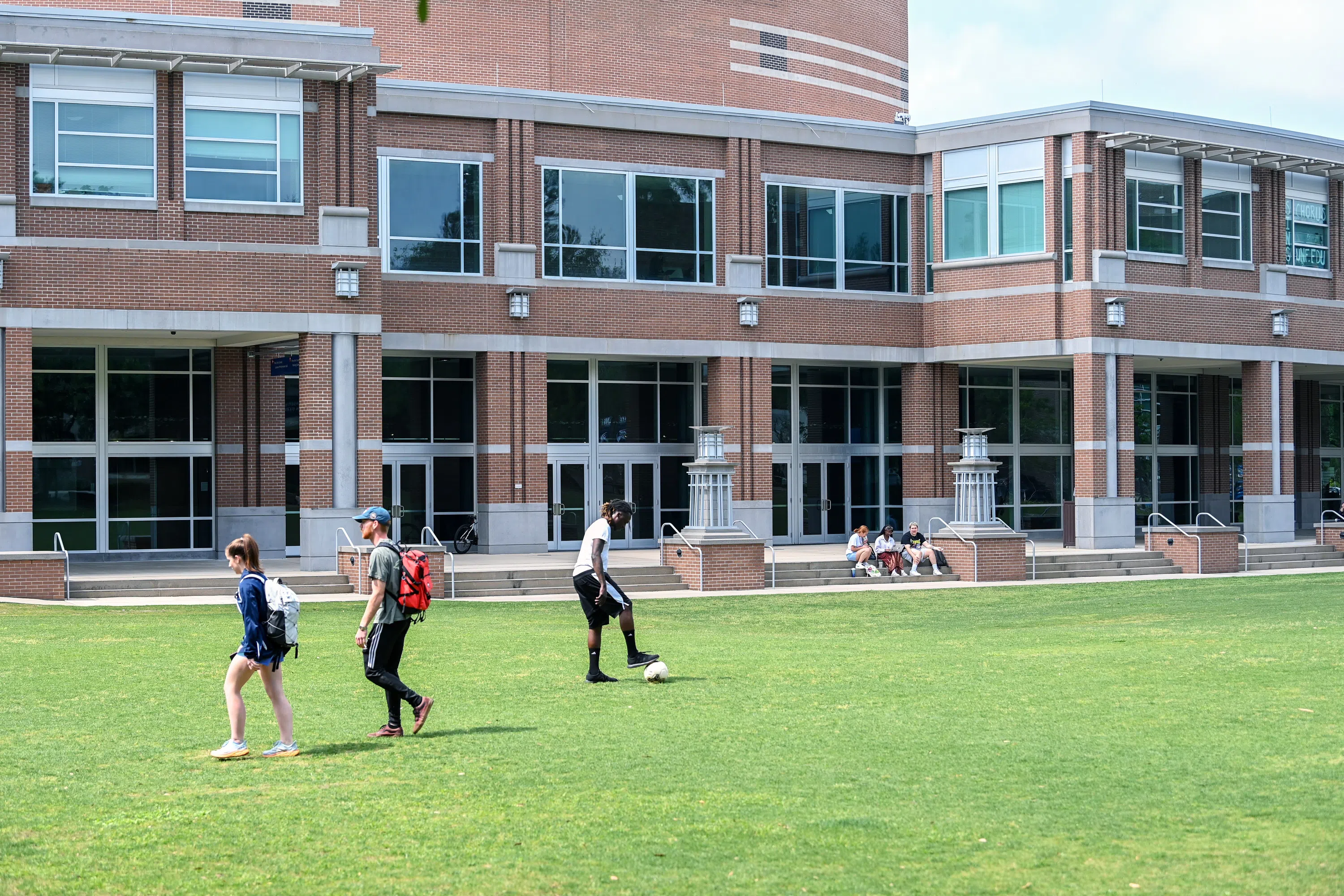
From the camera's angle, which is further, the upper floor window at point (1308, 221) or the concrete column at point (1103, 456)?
the upper floor window at point (1308, 221)

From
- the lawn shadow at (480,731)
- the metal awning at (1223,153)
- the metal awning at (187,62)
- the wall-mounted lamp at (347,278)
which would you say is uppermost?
the metal awning at (1223,153)

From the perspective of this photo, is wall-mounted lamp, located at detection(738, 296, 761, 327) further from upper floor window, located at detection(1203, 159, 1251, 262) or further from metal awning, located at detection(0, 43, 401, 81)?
upper floor window, located at detection(1203, 159, 1251, 262)

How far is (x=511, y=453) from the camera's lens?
1328 inches

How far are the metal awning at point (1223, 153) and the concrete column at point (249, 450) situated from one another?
19343 mm

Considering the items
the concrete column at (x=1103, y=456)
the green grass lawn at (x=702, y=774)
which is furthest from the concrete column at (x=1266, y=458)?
the green grass lawn at (x=702, y=774)

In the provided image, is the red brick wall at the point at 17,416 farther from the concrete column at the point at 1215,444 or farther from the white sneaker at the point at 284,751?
the concrete column at the point at 1215,444

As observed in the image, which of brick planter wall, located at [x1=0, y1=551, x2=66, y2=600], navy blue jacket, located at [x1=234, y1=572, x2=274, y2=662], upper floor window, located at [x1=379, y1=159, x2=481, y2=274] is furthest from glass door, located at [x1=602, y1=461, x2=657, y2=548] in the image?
navy blue jacket, located at [x1=234, y1=572, x2=274, y2=662]

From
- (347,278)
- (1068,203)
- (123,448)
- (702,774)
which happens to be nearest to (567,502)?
(347,278)

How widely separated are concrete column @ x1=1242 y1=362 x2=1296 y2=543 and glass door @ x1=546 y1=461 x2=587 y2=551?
53.7 feet

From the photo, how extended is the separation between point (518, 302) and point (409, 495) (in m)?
5.13

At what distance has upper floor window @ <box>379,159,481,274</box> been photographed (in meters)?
33.1

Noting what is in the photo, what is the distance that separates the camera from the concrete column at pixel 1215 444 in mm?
44219

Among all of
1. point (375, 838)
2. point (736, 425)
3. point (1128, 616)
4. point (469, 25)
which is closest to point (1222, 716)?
point (375, 838)

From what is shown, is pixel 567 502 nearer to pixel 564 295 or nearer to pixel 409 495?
pixel 409 495
